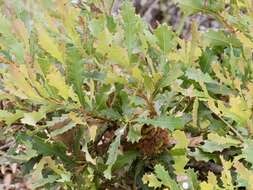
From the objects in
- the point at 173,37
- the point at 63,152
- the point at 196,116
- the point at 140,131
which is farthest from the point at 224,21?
the point at 63,152

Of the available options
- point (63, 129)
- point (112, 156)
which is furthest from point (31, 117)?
point (112, 156)

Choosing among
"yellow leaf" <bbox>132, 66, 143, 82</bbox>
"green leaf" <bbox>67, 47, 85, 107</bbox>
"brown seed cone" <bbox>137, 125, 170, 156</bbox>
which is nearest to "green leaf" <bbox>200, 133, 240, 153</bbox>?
"brown seed cone" <bbox>137, 125, 170, 156</bbox>

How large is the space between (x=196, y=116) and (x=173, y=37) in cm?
24

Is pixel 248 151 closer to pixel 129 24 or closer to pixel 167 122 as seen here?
pixel 167 122

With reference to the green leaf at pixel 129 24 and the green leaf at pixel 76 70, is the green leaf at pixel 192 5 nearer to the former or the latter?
the green leaf at pixel 129 24

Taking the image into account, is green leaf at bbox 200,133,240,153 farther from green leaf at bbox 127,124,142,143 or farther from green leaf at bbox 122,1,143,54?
green leaf at bbox 122,1,143,54

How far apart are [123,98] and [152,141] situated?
16cm

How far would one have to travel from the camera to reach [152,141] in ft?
5.40

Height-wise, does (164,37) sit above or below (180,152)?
above

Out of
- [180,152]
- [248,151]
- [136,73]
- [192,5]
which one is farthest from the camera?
[192,5]

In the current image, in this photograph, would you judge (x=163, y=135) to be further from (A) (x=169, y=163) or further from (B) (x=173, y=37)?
(B) (x=173, y=37)

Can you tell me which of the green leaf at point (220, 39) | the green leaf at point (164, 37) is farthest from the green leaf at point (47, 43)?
the green leaf at point (220, 39)

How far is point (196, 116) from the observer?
1.60 metres

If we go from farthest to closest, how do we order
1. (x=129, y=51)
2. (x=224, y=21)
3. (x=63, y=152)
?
(x=224, y=21), (x=63, y=152), (x=129, y=51)
